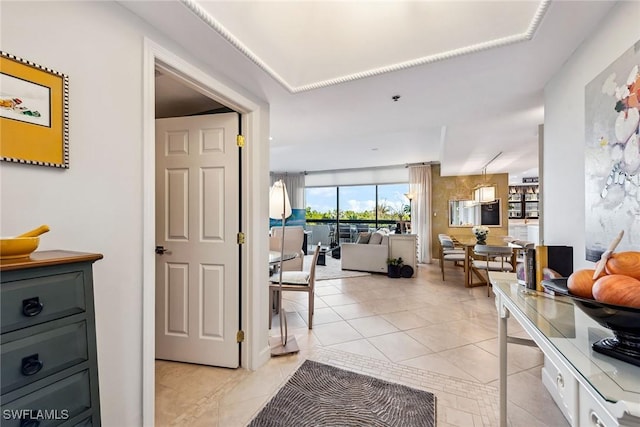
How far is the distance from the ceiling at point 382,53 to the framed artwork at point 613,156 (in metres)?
0.35

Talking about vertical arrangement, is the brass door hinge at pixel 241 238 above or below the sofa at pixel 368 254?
above

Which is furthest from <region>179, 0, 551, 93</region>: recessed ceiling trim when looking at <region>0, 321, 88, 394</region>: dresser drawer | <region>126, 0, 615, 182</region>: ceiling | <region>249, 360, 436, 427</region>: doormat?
<region>249, 360, 436, 427</region>: doormat

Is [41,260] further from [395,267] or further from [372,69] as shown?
[395,267]

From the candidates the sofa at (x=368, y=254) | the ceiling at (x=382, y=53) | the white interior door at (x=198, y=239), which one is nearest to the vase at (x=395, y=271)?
the sofa at (x=368, y=254)

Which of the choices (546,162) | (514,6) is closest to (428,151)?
(546,162)

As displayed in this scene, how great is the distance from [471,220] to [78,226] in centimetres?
796

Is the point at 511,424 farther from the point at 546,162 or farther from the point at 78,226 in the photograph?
the point at 78,226

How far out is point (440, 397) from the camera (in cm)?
188

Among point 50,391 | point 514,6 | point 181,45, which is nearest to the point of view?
point 50,391

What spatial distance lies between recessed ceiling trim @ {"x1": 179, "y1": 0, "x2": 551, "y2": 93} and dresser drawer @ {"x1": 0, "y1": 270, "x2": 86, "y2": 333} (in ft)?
4.14

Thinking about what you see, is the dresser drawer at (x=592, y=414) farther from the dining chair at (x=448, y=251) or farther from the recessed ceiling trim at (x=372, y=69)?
the dining chair at (x=448, y=251)

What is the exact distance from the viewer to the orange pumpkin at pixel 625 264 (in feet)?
2.49

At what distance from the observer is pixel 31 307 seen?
0.80m

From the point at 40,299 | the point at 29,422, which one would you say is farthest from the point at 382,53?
the point at 29,422
